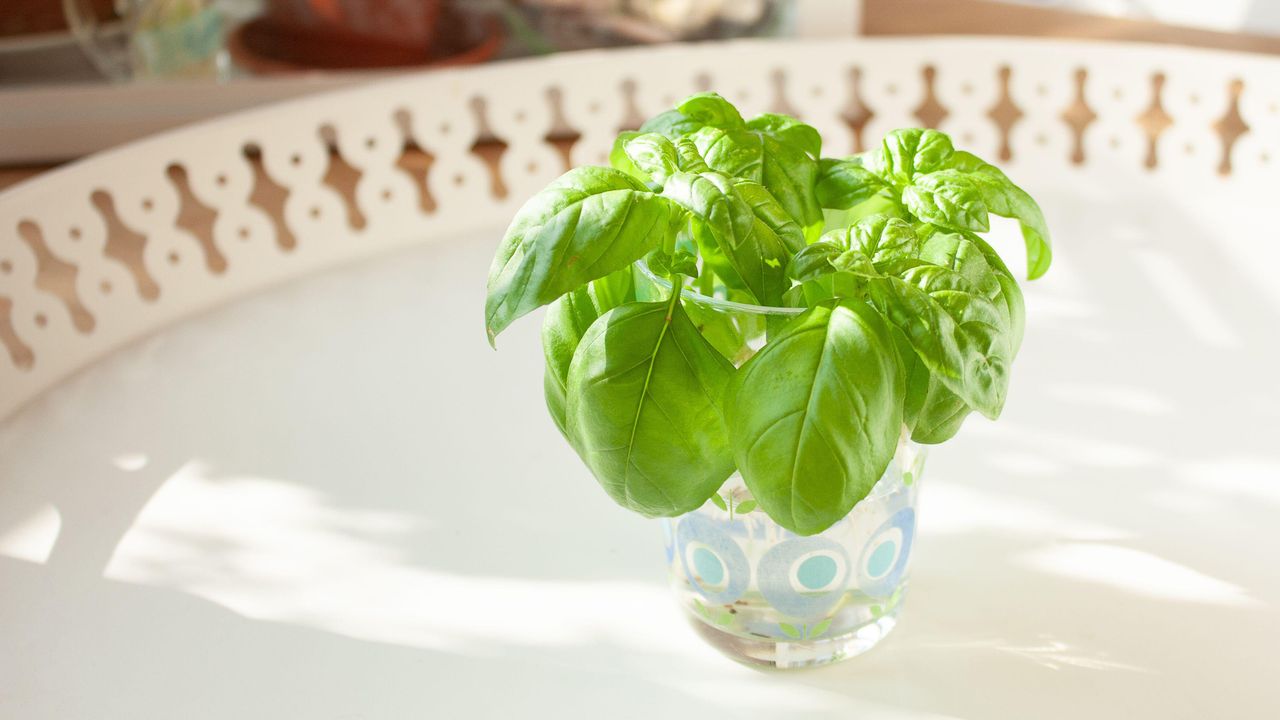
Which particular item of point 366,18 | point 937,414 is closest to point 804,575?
point 937,414

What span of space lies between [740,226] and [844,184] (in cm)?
12

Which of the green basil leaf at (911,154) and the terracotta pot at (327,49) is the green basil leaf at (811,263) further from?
the terracotta pot at (327,49)

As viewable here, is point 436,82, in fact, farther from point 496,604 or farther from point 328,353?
point 496,604

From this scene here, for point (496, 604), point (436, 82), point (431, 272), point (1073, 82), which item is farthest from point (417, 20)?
point (496, 604)

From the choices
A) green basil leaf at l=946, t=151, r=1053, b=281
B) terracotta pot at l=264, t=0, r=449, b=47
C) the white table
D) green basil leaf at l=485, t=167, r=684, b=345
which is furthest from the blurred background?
green basil leaf at l=485, t=167, r=684, b=345

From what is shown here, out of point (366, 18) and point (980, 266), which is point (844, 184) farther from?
point (366, 18)

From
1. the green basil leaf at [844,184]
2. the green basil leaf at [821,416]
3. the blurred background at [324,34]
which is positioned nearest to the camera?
the green basil leaf at [821,416]

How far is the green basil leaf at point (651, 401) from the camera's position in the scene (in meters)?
0.53

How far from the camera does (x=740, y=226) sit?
19.9 inches

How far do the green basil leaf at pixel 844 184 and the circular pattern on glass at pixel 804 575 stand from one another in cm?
16

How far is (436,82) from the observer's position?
1057mm

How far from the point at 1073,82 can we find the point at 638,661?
674mm

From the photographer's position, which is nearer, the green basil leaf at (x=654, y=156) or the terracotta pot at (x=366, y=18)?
the green basil leaf at (x=654, y=156)

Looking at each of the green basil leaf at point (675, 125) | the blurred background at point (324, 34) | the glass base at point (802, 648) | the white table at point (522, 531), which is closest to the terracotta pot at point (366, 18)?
the blurred background at point (324, 34)
